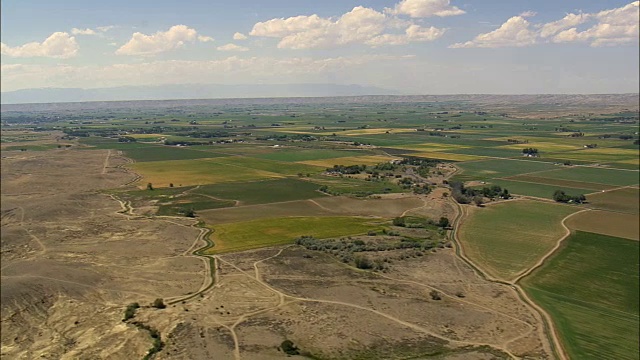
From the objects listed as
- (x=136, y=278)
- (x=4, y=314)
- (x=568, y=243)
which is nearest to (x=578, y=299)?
(x=568, y=243)

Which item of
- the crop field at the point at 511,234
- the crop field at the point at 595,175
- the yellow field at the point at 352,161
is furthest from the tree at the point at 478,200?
the yellow field at the point at 352,161

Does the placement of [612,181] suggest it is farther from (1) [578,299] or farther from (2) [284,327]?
(2) [284,327]

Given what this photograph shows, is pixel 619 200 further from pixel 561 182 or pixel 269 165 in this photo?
pixel 269 165

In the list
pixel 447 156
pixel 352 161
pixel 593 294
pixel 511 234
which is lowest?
pixel 593 294

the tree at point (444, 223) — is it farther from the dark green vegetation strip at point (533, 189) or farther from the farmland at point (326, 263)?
the dark green vegetation strip at point (533, 189)

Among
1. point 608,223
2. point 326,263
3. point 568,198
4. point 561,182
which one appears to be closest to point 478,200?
point 568,198

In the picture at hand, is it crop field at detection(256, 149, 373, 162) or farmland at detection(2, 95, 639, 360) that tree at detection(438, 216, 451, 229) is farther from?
crop field at detection(256, 149, 373, 162)
